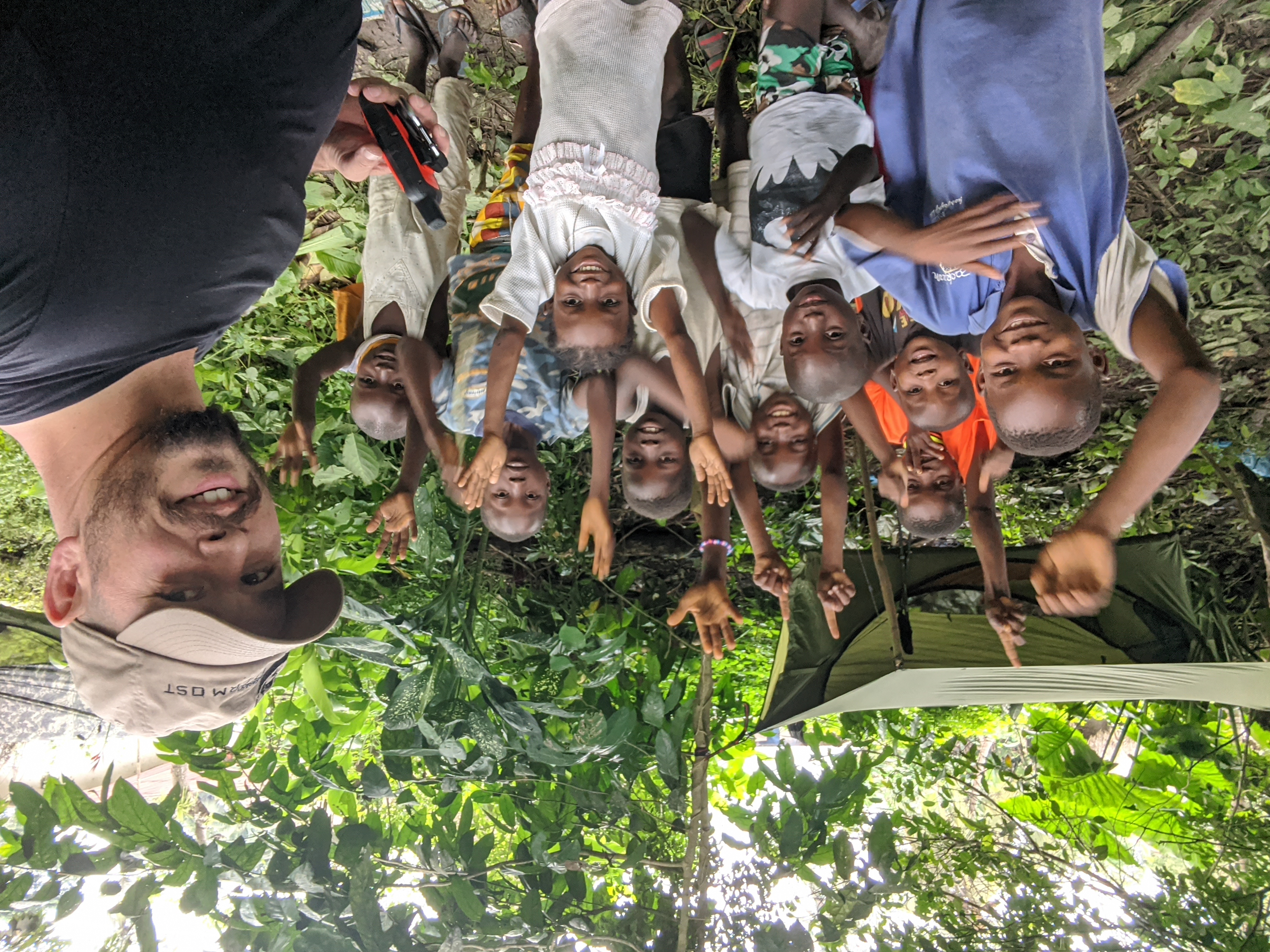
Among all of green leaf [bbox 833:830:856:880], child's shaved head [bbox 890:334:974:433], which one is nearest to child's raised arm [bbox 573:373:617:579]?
child's shaved head [bbox 890:334:974:433]

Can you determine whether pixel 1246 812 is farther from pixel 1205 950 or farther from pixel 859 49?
pixel 859 49

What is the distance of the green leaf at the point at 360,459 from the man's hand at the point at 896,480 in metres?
2.03

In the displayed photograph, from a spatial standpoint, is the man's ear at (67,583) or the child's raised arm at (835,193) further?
the child's raised arm at (835,193)

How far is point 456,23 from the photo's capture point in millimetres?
3135

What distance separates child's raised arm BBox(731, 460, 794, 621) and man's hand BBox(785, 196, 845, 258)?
→ 800mm

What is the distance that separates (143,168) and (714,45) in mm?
2888

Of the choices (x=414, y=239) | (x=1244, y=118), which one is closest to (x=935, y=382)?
(x=1244, y=118)

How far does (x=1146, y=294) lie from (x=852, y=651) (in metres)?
1.69

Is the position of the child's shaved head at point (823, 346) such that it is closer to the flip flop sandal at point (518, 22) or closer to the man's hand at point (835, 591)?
the man's hand at point (835, 591)

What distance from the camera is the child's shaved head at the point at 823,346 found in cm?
238

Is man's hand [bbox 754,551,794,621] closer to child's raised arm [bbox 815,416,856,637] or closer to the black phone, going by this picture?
child's raised arm [bbox 815,416,856,637]

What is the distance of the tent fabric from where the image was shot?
277cm

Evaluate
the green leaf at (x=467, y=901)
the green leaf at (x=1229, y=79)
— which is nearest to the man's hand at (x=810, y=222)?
the green leaf at (x=1229, y=79)

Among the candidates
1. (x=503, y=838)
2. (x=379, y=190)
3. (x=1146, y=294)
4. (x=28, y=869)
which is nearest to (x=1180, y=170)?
(x=1146, y=294)
